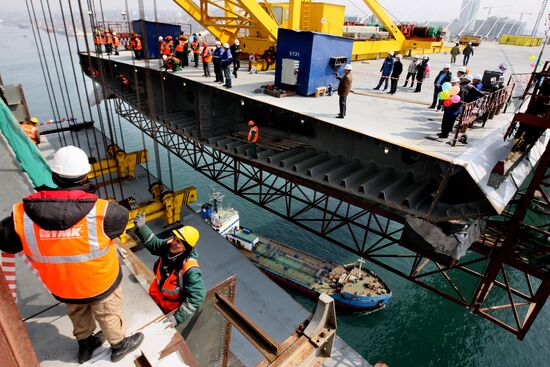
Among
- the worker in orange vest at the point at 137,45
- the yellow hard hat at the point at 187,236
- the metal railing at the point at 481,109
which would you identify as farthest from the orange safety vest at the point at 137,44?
the yellow hard hat at the point at 187,236

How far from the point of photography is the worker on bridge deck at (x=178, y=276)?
13.7 feet

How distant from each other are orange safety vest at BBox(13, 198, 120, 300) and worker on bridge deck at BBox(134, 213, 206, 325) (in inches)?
42.5

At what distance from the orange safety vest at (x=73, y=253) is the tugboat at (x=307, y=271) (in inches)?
835

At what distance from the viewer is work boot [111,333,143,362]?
3656 mm

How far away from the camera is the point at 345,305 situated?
74.1 ft

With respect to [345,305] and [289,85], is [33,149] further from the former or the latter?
[345,305]

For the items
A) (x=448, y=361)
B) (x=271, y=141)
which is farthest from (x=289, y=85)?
(x=448, y=361)

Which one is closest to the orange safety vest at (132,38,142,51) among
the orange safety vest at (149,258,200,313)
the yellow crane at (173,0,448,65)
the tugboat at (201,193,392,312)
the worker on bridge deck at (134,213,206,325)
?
the yellow crane at (173,0,448,65)

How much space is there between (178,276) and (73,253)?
164 cm

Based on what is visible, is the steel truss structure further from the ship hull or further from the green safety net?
the ship hull

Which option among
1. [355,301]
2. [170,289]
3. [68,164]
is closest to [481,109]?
[170,289]

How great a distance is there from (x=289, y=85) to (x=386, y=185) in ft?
21.5

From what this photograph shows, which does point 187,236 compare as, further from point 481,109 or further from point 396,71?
point 396,71

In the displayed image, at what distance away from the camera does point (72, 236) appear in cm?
297
